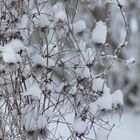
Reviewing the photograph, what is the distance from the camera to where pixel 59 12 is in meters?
2.22

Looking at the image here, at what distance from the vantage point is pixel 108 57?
2.44 m

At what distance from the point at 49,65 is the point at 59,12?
22cm

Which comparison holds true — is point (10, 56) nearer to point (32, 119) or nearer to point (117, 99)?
point (32, 119)

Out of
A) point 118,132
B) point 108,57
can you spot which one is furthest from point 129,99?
point 108,57

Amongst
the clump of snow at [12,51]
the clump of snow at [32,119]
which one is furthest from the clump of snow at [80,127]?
the clump of snow at [12,51]

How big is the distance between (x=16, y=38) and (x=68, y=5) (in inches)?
9.3

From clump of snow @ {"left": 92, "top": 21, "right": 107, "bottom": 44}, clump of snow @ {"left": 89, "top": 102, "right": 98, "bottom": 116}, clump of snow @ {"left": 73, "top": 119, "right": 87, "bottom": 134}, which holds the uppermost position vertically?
clump of snow @ {"left": 92, "top": 21, "right": 107, "bottom": 44}

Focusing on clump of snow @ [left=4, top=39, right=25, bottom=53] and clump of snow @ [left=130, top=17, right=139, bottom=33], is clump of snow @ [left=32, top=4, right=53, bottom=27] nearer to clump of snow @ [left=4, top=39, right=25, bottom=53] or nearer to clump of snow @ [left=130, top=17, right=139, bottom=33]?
clump of snow @ [left=4, top=39, right=25, bottom=53]

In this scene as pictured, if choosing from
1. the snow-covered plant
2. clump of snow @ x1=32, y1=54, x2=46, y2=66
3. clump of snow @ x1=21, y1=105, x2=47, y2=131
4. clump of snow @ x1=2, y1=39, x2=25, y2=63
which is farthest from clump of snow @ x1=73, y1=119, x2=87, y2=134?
clump of snow @ x1=2, y1=39, x2=25, y2=63

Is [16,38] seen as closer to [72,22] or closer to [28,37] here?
[28,37]

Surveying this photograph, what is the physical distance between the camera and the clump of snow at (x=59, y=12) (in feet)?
7.26

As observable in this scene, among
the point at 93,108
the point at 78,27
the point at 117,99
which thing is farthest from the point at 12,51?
the point at 117,99

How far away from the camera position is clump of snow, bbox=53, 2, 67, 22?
2.21 m

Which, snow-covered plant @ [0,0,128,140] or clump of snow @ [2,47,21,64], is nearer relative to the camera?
clump of snow @ [2,47,21,64]
